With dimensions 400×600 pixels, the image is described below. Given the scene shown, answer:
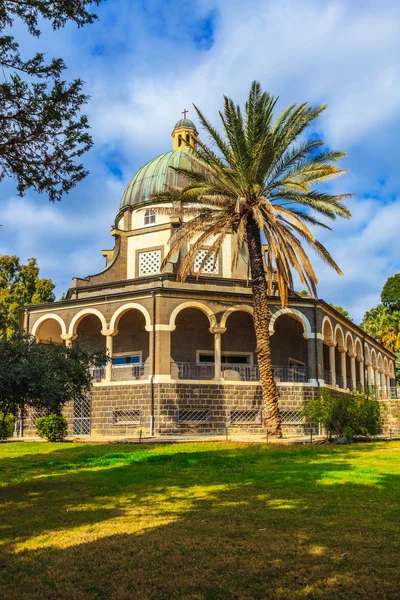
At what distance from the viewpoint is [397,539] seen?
6.68m

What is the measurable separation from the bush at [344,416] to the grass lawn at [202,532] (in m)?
8.32

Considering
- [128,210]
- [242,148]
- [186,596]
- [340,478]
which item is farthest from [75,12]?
[128,210]

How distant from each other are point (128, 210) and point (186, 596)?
30.9 m

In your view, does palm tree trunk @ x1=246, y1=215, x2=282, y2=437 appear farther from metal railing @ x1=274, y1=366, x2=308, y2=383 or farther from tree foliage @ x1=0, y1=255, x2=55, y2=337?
tree foliage @ x1=0, y1=255, x2=55, y2=337

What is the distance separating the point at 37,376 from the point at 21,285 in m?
40.7

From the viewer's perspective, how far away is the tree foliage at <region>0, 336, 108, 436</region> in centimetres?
994

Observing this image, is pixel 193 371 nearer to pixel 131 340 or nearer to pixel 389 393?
pixel 131 340

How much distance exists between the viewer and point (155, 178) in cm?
3519

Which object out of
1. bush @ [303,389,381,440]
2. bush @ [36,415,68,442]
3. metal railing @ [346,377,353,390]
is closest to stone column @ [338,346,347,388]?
metal railing @ [346,377,353,390]

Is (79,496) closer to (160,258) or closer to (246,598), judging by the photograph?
(246,598)

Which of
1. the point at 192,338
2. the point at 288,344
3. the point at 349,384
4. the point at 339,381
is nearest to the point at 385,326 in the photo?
A: the point at 349,384

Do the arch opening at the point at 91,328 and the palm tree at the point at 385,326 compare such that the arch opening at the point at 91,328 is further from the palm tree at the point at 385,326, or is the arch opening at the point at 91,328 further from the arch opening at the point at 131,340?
the palm tree at the point at 385,326

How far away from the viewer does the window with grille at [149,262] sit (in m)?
32.8

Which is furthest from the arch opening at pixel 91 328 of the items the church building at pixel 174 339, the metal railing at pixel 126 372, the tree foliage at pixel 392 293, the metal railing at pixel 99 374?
the tree foliage at pixel 392 293
